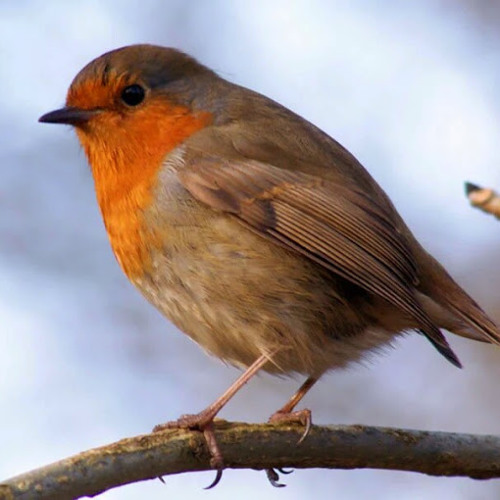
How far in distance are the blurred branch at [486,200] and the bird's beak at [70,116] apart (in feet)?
7.02

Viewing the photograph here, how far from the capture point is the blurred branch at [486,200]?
2490mm

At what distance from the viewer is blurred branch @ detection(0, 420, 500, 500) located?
3096 millimetres

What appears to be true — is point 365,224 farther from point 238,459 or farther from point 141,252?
point 238,459

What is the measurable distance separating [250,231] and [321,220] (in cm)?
28

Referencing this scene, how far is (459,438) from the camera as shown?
3.57 meters

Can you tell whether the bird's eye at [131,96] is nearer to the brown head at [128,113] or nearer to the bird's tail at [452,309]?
the brown head at [128,113]

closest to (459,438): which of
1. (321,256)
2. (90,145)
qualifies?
(321,256)

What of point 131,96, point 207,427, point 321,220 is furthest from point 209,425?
point 131,96

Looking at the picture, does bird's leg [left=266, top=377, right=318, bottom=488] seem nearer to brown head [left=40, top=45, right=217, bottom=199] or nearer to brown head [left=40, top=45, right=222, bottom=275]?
brown head [left=40, top=45, right=222, bottom=275]

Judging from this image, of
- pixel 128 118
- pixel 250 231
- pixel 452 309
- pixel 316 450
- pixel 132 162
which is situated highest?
pixel 128 118

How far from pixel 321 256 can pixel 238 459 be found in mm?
915

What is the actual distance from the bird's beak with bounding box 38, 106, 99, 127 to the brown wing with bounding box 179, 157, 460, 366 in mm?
484

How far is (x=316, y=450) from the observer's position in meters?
3.46

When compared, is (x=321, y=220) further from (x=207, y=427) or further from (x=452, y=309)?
(x=207, y=427)
